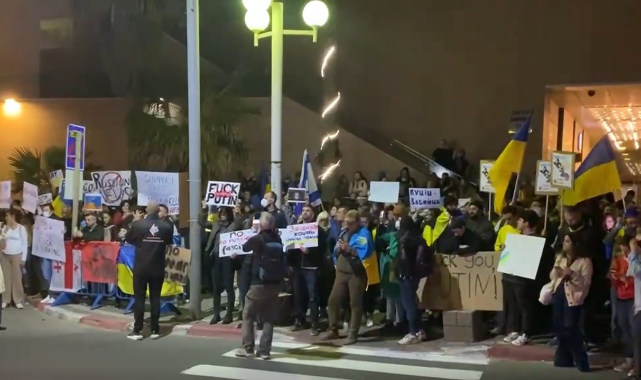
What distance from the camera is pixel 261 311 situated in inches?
378

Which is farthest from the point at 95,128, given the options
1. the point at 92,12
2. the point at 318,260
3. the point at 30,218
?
the point at 318,260

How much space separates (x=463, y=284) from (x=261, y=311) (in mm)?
3065

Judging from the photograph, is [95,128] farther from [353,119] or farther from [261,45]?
[353,119]

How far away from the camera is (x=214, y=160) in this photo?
19.4 meters

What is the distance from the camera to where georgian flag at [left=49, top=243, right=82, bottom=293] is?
44.1ft

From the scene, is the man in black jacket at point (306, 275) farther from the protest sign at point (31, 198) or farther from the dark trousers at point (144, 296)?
the protest sign at point (31, 198)

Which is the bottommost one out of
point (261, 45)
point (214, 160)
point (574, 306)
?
Result: point (574, 306)

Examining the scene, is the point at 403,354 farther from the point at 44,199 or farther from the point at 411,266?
the point at 44,199

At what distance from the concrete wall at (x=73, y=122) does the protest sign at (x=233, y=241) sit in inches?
562

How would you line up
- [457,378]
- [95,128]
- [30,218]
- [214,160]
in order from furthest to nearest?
[95,128]
[214,160]
[30,218]
[457,378]

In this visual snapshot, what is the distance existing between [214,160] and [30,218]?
17.8 ft

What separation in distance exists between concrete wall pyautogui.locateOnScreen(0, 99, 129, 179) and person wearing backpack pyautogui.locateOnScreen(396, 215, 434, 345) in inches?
625

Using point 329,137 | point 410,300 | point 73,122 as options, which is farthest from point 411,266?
point 73,122

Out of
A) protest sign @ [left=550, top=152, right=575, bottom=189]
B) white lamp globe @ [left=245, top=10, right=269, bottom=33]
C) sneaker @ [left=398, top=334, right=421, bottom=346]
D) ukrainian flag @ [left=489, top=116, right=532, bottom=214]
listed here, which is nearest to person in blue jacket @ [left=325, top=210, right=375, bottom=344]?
sneaker @ [left=398, top=334, right=421, bottom=346]
